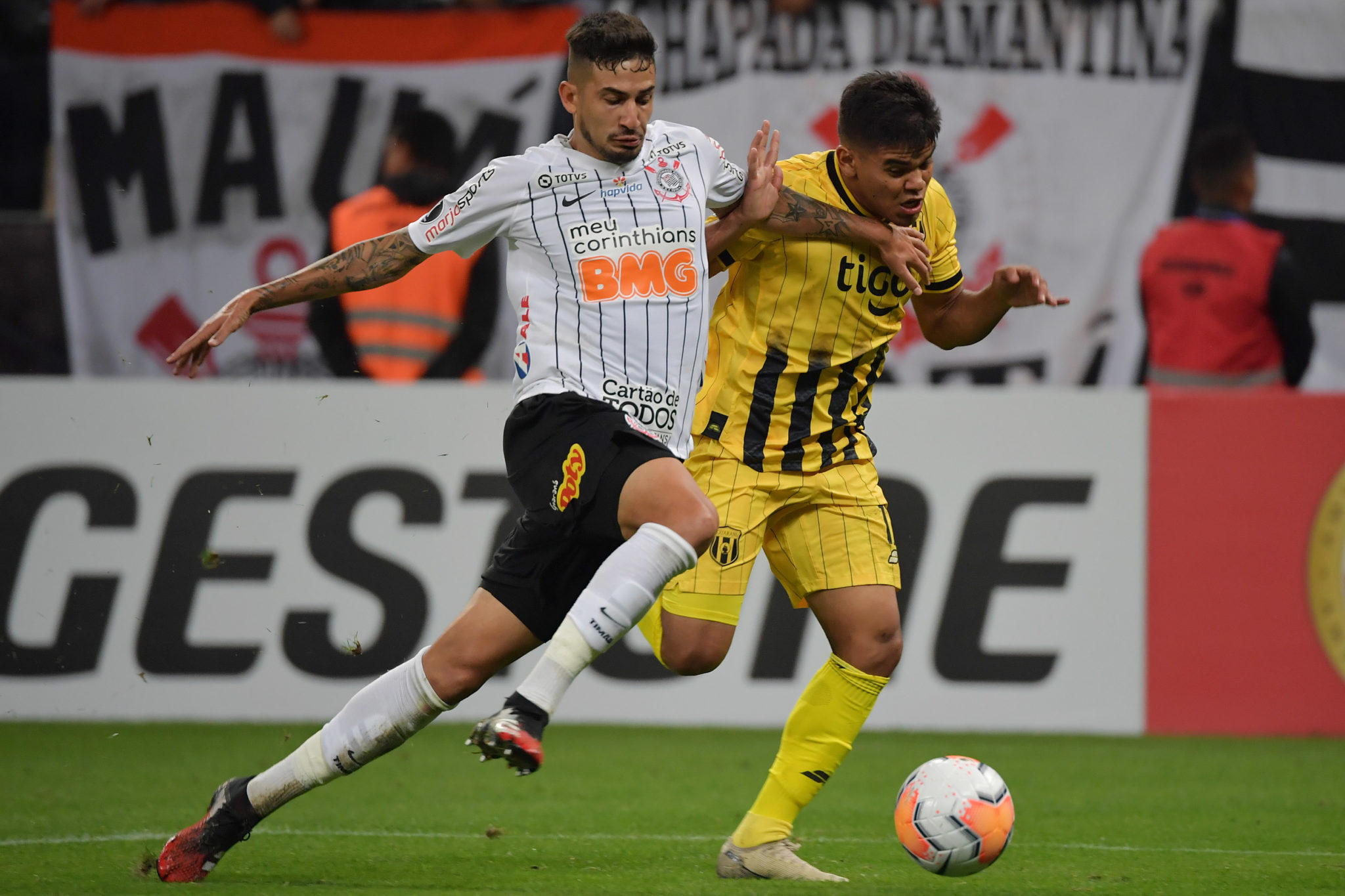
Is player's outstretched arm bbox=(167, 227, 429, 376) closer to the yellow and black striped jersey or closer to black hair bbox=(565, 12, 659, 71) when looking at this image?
black hair bbox=(565, 12, 659, 71)

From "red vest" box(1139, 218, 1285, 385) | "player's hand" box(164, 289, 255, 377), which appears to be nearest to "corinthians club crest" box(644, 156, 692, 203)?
"player's hand" box(164, 289, 255, 377)

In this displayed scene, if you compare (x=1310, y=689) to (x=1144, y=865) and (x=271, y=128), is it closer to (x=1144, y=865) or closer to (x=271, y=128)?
(x=1144, y=865)

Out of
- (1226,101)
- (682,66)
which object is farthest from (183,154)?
(1226,101)

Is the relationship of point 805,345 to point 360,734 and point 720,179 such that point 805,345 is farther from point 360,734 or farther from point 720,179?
point 360,734

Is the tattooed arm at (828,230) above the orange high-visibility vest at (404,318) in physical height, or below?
above

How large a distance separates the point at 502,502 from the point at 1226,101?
5129mm

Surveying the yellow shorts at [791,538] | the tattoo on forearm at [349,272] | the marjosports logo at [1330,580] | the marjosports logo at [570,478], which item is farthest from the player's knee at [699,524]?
the marjosports logo at [1330,580]

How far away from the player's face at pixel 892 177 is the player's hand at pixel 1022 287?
302 millimetres

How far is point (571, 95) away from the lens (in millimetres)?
4180

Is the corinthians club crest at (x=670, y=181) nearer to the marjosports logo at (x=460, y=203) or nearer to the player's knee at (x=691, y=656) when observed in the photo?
the marjosports logo at (x=460, y=203)

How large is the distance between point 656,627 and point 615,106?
1490 millimetres

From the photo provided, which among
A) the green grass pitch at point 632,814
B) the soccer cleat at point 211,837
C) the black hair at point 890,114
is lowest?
the green grass pitch at point 632,814

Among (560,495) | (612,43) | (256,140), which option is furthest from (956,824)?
(256,140)

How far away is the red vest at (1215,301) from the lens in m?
8.39
